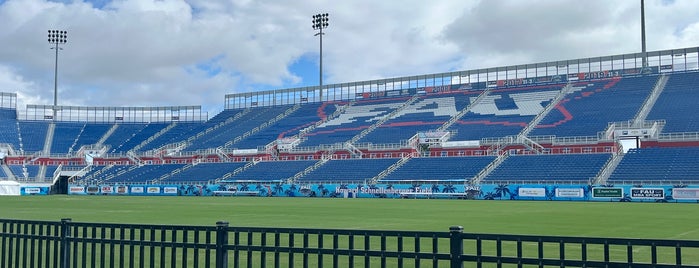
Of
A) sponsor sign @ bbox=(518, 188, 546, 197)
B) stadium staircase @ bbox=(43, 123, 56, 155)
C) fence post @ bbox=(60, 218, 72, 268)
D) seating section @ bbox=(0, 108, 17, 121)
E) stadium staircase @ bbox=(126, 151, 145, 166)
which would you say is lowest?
sponsor sign @ bbox=(518, 188, 546, 197)

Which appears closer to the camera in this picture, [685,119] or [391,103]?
[685,119]

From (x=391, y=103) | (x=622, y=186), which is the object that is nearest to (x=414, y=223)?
(x=622, y=186)

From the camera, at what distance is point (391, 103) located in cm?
9731

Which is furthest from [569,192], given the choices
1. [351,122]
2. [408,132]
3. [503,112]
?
[351,122]

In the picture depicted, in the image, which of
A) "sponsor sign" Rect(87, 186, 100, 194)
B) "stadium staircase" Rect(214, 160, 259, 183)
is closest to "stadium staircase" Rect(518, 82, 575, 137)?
"stadium staircase" Rect(214, 160, 259, 183)

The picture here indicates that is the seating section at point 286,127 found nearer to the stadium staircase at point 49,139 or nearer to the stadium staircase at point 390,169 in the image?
the stadium staircase at point 390,169

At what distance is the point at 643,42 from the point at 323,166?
134ft

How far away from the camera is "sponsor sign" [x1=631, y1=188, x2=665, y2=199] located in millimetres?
50094

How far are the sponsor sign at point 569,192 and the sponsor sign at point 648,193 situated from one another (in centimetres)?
393

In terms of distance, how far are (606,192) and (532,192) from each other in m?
5.95

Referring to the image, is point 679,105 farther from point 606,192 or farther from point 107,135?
point 107,135

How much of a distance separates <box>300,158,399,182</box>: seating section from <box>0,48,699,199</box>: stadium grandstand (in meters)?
0.27

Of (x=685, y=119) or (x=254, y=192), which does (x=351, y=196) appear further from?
(x=685, y=119)

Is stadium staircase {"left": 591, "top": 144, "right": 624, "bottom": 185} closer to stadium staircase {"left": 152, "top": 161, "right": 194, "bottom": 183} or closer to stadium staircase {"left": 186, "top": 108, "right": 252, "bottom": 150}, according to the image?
stadium staircase {"left": 152, "top": 161, "right": 194, "bottom": 183}
